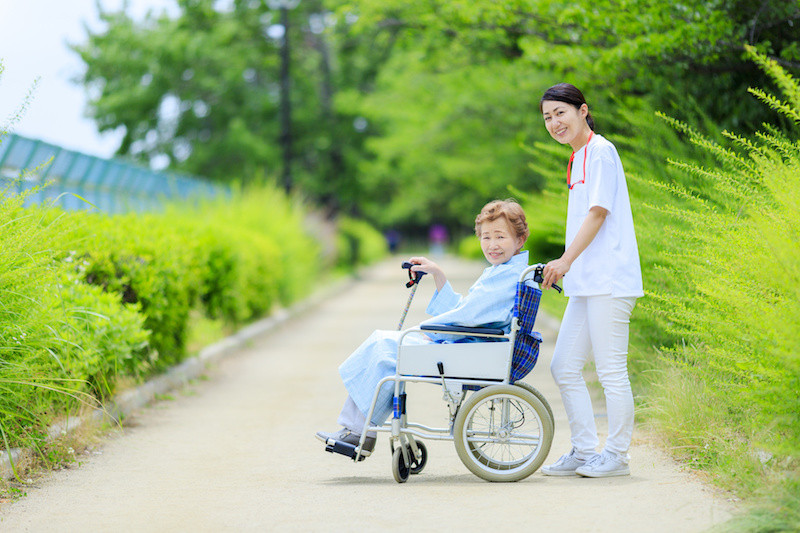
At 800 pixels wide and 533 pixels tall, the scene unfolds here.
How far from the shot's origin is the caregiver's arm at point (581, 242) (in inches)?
207

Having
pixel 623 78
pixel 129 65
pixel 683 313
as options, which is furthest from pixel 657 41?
pixel 129 65

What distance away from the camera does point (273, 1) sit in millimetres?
32656

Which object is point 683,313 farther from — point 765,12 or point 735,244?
point 765,12

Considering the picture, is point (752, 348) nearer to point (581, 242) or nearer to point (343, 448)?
point (581, 242)

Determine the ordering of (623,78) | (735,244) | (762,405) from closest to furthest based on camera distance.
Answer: (762,405) → (735,244) → (623,78)

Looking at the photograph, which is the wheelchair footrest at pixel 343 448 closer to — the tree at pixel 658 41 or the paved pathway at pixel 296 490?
the paved pathway at pixel 296 490

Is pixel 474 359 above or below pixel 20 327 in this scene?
above

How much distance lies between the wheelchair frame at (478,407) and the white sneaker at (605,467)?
0.28 meters

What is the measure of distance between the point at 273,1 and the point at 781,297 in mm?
29850

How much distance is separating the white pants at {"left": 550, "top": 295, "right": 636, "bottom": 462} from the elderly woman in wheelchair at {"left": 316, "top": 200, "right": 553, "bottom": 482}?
0.29m

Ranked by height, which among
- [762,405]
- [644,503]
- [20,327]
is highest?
[762,405]

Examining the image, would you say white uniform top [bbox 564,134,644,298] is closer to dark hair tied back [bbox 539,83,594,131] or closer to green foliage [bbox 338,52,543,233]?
dark hair tied back [bbox 539,83,594,131]

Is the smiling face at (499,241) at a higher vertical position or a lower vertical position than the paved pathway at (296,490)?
higher

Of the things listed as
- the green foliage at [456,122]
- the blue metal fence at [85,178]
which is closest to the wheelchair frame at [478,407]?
the blue metal fence at [85,178]
